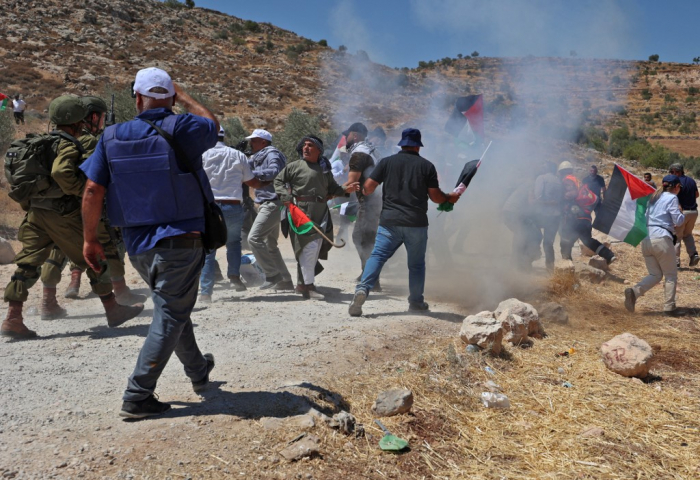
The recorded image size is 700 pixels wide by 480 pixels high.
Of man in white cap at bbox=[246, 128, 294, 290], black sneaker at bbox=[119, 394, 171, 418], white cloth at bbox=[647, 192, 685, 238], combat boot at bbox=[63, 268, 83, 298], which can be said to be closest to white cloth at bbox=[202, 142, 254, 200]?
man in white cap at bbox=[246, 128, 294, 290]

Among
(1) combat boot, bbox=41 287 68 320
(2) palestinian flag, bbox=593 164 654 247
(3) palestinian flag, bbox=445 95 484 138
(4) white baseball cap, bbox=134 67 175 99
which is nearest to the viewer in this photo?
(4) white baseball cap, bbox=134 67 175 99

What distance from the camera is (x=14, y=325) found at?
468 centimetres

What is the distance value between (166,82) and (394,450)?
232cm

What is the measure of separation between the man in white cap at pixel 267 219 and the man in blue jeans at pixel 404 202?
1.50 meters

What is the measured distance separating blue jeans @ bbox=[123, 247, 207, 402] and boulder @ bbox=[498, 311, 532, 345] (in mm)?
2980

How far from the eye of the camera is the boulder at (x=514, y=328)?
4977mm

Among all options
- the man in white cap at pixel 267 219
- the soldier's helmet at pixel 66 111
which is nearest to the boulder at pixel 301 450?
the soldier's helmet at pixel 66 111

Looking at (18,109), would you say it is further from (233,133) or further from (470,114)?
(470,114)

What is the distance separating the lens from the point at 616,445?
3189 millimetres

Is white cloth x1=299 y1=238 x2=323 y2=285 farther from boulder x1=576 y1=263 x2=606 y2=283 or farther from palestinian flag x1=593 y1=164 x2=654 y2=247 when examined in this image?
boulder x1=576 y1=263 x2=606 y2=283

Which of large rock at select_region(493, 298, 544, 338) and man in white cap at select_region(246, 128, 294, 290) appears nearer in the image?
large rock at select_region(493, 298, 544, 338)

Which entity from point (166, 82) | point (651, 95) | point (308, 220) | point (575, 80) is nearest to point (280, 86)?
point (651, 95)

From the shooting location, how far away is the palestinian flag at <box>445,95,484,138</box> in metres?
8.58

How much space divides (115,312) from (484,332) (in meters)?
3.19
